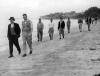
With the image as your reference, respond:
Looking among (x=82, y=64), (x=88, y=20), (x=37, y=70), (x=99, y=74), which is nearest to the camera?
(x=99, y=74)

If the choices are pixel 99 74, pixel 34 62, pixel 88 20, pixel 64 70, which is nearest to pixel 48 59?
pixel 34 62

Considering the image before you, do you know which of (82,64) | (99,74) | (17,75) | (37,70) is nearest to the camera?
(99,74)

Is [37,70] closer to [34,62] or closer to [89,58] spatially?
[34,62]

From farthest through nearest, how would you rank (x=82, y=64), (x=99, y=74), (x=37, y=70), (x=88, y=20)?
(x=88, y=20) → (x=82, y=64) → (x=37, y=70) → (x=99, y=74)

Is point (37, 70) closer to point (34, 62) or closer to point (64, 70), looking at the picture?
point (64, 70)

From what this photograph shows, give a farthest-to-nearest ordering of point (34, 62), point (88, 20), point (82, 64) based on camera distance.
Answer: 1. point (88, 20)
2. point (34, 62)
3. point (82, 64)

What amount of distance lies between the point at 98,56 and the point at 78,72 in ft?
11.9

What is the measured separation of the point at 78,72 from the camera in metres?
10.7

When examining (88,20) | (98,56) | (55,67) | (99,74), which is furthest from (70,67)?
(88,20)

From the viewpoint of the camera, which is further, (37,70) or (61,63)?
(61,63)

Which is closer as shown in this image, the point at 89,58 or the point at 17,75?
the point at 17,75

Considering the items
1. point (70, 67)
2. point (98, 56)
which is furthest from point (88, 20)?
point (70, 67)

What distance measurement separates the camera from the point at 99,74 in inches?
398

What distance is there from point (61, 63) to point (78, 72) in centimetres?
206
